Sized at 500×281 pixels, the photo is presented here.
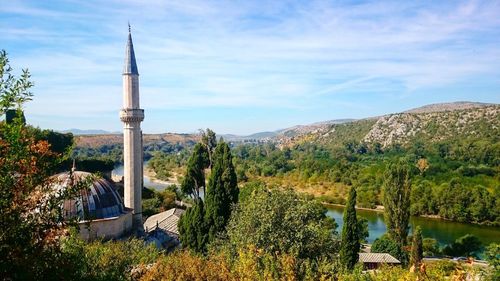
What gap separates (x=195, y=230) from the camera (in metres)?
21.4

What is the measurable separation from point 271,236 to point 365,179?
1914 inches

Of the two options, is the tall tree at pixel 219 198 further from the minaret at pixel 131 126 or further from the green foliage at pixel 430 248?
the green foliage at pixel 430 248

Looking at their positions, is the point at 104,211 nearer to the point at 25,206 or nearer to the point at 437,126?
the point at 25,206

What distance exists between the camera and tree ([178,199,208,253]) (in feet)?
69.4

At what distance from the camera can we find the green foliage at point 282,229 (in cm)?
1562

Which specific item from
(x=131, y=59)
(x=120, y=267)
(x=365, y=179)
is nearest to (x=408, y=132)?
(x=365, y=179)

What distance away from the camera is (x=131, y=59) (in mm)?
24281

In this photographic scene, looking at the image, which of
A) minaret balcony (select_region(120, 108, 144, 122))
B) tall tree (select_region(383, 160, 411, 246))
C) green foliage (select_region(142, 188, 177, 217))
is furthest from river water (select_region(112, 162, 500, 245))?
minaret balcony (select_region(120, 108, 144, 122))

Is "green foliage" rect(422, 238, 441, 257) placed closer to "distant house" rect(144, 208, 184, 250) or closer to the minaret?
"distant house" rect(144, 208, 184, 250)

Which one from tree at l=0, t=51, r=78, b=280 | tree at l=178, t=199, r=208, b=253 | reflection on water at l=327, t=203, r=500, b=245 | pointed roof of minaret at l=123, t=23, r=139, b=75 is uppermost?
pointed roof of minaret at l=123, t=23, r=139, b=75

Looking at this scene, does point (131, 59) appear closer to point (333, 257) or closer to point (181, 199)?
point (333, 257)

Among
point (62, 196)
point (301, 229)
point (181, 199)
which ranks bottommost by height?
point (181, 199)

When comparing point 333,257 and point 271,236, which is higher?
point 271,236

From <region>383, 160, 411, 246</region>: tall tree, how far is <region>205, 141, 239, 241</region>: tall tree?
14.2 m
